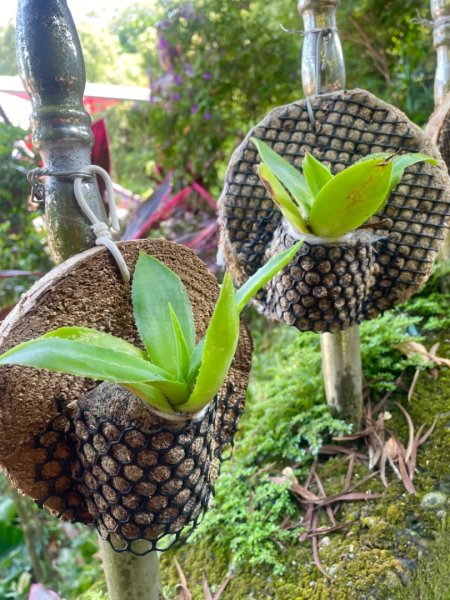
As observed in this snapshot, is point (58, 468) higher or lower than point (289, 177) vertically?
lower

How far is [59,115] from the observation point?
1.25 ft

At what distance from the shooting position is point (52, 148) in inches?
15.3

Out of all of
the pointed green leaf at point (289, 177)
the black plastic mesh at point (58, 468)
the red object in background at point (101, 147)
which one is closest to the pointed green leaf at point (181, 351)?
the black plastic mesh at point (58, 468)

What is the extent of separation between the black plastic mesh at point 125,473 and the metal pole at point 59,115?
0.07 metres

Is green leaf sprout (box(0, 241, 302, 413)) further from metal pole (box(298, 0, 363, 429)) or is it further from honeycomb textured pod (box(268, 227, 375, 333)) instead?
metal pole (box(298, 0, 363, 429))

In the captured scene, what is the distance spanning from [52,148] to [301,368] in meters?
0.74

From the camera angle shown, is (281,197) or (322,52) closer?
(281,197)

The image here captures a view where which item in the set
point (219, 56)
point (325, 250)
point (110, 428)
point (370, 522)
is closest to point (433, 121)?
point (325, 250)

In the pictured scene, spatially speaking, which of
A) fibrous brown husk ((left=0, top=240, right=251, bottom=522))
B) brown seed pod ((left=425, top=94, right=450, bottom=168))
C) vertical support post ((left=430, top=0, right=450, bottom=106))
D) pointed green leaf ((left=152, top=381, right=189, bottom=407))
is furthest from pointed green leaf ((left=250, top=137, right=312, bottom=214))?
vertical support post ((left=430, top=0, right=450, bottom=106))

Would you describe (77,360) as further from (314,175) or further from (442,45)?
(442,45)

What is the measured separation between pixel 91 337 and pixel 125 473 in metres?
0.09

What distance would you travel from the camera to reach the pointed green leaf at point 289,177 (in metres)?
0.49

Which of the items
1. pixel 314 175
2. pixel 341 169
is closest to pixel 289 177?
pixel 314 175

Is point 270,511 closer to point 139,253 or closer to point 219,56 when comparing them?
point 139,253
